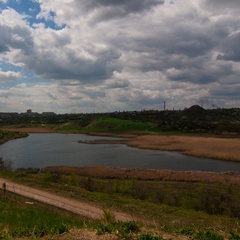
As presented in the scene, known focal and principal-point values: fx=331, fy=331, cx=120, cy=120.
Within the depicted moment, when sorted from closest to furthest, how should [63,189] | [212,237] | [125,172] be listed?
[212,237]
[63,189]
[125,172]

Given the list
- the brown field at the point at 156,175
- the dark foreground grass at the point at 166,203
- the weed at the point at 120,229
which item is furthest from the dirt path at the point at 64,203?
the brown field at the point at 156,175

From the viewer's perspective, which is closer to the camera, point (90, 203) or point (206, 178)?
point (90, 203)

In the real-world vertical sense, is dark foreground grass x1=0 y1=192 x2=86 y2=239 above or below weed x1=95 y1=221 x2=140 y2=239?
below

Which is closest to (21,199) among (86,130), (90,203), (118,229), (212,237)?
(90,203)

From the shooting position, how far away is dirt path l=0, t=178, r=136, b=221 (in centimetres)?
1723

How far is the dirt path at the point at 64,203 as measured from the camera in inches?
679

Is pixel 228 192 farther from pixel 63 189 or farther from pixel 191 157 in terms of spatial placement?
pixel 191 157

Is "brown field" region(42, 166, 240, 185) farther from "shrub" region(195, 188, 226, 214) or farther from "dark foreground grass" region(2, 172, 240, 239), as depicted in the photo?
"shrub" region(195, 188, 226, 214)

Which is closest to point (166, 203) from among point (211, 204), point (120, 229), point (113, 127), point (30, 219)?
point (211, 204)

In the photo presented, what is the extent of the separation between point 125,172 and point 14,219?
25352mm

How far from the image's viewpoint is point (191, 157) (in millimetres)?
56281

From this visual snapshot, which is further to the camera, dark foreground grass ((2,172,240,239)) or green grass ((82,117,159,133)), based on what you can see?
green grass ((82,117,159,133))

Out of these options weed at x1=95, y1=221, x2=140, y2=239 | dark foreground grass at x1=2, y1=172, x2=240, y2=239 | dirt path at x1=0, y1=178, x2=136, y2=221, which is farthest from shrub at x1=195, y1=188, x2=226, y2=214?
weed at x1=95, y1=221, x2=140, y2=239

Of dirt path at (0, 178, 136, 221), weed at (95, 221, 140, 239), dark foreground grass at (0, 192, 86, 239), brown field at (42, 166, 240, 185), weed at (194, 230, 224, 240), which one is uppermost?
weed at (194, 230, 224, 240)
